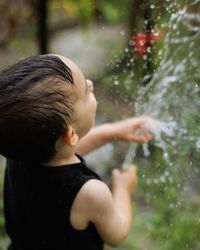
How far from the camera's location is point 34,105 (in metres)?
1.43

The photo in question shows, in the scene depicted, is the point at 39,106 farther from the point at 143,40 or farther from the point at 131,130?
the point at 143,40

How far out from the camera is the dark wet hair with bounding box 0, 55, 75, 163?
143 centimetres

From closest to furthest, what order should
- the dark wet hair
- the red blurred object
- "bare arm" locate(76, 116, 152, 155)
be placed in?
the dark wet hair
"bare arm" locate(76, 116, 152, 155)
the red blurred object

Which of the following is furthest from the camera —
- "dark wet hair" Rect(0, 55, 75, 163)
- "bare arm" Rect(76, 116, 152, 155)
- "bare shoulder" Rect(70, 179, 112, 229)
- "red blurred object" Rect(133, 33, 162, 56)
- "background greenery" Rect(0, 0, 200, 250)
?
"red blurred object" Rect(133, 33, 162, 56)

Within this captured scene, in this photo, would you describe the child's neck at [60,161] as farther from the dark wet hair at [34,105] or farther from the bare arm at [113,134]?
the bare arm at [113,134]

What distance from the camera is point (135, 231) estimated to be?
2471 mm

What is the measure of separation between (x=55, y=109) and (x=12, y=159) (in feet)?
0.67

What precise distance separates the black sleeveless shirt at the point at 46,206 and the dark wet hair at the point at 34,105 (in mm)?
94

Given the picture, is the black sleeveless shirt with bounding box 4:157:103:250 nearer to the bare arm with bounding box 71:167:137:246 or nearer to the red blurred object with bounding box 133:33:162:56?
the bare arm with bounding box 71:167:137:246

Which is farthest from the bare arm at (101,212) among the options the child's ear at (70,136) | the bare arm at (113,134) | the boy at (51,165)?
the bare arm at (113,134)

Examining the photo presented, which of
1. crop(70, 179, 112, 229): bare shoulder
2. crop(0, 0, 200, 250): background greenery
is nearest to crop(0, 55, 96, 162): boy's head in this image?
crop(70, 179, 112, 229): bare shoulder

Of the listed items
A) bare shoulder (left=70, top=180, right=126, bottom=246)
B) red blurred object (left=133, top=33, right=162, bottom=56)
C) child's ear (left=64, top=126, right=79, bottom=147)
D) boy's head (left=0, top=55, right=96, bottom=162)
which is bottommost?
red blurred object (left=133, top=33, right=162, bottom=56)

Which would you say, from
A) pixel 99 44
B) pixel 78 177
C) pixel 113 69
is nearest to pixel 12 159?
pixel 78 177

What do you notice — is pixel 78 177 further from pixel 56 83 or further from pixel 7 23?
pixel 7 23
